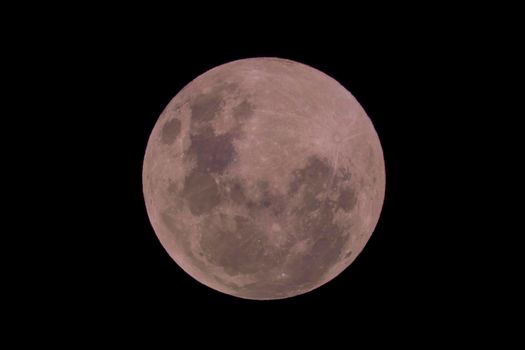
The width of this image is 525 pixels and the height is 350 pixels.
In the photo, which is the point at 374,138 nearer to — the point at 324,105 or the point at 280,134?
the point at 324,105

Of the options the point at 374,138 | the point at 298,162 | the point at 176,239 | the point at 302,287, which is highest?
the point at 374,138

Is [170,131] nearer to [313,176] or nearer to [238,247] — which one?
[238,247]

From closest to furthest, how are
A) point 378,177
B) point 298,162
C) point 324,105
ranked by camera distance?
1. point 298,162
2. point 324,105
3. point 378,177

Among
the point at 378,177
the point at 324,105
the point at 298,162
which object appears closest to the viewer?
the point at 298,162

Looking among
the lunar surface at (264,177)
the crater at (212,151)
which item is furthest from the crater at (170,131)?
the crater at (212,151)

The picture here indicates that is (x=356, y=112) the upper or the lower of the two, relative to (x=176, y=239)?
upper

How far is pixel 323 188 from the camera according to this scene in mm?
5121

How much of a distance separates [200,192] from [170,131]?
0.80 meters

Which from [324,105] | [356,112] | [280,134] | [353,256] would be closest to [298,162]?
[280,134]

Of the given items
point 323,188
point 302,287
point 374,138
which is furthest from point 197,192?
point 374,138

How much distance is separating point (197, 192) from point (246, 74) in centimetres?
130

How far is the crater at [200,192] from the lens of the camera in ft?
16.7

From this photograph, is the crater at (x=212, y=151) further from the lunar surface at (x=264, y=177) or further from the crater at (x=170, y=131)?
the crater at (x=170, y=131)

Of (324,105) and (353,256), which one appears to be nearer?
(324,105)
